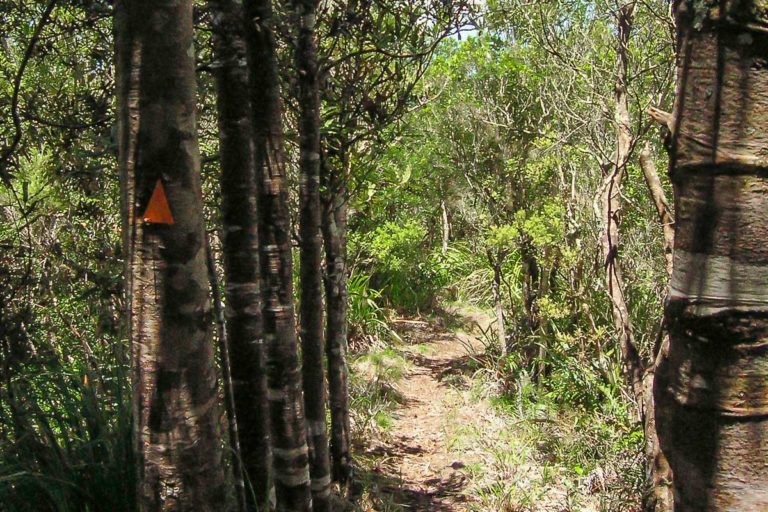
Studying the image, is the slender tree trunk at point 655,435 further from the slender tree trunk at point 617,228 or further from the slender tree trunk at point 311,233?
the slender tree trunk at point 311,233

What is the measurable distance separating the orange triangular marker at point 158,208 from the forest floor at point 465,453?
492 centimetres

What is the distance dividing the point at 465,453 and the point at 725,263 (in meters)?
6.93

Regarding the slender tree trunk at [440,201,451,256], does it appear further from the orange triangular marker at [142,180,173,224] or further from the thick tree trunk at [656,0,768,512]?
the thick tree trunk at [656,0,768,512]

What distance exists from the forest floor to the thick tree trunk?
17.7 feet

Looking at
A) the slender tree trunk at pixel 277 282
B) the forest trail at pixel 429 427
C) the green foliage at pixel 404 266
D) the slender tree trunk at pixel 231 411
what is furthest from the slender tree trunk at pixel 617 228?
the green foliage at pixel 404 266

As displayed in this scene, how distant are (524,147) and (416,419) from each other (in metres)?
4.18

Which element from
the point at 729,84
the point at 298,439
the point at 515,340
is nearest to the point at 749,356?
the point at 729,84

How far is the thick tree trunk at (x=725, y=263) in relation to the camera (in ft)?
3.48

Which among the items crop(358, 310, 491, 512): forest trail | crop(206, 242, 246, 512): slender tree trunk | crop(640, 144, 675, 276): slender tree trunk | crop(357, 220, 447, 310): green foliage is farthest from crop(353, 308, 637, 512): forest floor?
crop(206, 242, 246, 512): slender tree trunk

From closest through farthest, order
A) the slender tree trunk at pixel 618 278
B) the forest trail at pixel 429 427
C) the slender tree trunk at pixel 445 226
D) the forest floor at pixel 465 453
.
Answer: the slender tree trunk at pixel 618 278
the forest floor at pixel 465 453
the forest trail at pixel 429 427
the slender tree trunk at pixel 445 226

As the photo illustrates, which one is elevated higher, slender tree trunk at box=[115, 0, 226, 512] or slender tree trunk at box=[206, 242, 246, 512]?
slender tree trunk at box=[115, 0, 226, 512]

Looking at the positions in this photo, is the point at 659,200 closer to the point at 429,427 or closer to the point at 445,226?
the point at 429,427

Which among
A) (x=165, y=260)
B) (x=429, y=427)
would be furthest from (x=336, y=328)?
(x=165, y=260)

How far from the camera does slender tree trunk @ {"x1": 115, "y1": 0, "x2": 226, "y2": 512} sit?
175 cm
